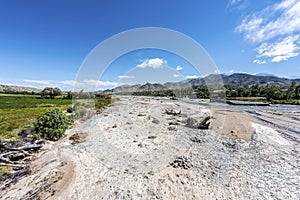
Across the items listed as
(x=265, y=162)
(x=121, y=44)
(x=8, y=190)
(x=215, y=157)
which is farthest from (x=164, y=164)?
(x=121, y=44)

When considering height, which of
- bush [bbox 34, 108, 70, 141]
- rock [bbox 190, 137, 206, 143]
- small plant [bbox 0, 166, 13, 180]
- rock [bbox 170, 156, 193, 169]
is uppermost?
bush [bbox 34, 108, 70, 141]

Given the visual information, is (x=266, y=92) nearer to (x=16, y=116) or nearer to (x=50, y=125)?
(x=50, y=125)

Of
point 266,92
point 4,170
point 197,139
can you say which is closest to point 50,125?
point 4,170

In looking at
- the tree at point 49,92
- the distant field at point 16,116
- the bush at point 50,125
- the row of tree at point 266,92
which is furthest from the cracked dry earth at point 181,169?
the row of tree at point 266,92

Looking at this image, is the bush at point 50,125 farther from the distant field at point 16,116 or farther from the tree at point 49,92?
the tree at point 49,92

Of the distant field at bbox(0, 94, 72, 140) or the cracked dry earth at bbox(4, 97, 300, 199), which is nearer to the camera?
the cracked dry earth at bbox(4, 97, 300, 199)

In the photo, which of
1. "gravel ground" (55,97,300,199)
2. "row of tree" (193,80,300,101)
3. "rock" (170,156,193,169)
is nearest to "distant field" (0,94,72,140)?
"gravel ground" (55,97,300,199)

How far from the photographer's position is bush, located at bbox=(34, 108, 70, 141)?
32.4 feet

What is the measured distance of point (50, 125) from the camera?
33.3 ft

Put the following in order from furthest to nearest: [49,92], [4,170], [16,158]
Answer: [49,92] → [16,158] → [4,170]

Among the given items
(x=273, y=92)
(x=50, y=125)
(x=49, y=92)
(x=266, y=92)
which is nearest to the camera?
(x=50, y=125)

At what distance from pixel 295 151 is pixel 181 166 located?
902 cm

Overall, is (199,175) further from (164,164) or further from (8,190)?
(8,190)

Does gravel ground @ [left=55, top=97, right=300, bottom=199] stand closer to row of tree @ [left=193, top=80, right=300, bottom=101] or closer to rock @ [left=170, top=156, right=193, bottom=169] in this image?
rock @ [left=170, top=156, right=193, bottom=169]
